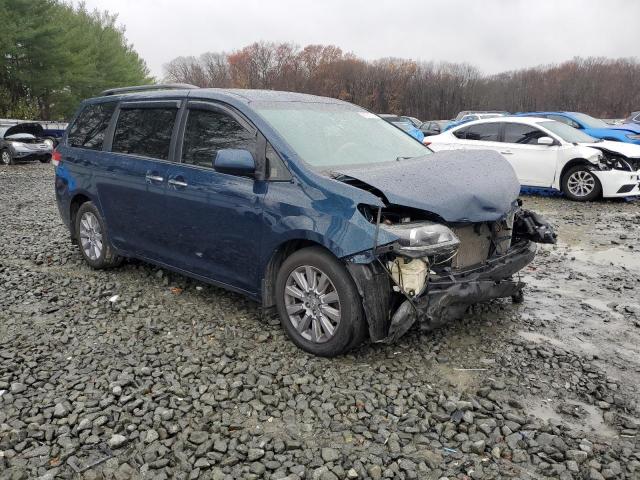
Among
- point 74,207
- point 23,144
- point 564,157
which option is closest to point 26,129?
point 23,144

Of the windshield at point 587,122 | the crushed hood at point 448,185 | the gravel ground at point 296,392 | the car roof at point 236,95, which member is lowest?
the gravel ground at point 296,392

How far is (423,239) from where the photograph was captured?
3.53 meters

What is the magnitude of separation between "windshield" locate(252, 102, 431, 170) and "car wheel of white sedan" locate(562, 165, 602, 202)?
21.1ft

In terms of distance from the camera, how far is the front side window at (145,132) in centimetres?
489

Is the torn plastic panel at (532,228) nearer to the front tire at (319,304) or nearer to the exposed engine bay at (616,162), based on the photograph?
the front tire at (319,304)

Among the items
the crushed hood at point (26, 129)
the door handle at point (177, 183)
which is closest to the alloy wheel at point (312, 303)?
the door handle at point (177, 183)

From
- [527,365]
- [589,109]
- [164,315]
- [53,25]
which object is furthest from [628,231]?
[589,109]

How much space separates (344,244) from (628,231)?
6.32m

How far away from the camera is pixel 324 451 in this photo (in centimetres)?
289

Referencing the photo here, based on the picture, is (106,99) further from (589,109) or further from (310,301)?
(589,109)

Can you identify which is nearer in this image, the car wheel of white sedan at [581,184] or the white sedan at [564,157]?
the white sedan at [564,157]

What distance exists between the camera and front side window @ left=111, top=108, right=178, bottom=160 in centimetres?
489

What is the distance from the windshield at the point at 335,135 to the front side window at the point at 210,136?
231mm

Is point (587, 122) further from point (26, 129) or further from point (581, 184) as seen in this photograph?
point (26, 129)
